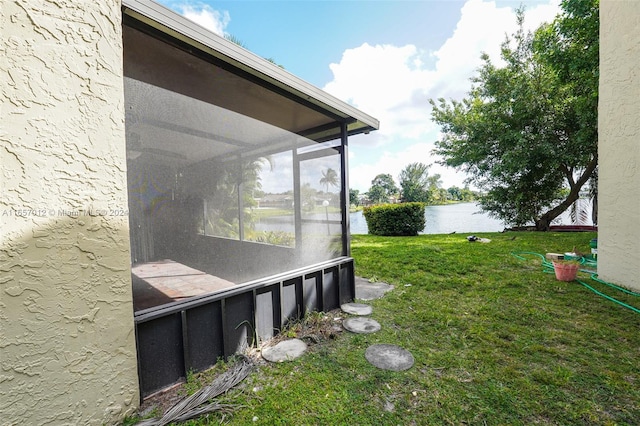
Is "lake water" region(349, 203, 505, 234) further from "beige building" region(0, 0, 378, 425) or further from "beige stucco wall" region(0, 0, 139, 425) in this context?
"beige stucco wall" region(0, 0, 139, 425)

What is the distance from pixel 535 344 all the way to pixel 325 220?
2.50 metres

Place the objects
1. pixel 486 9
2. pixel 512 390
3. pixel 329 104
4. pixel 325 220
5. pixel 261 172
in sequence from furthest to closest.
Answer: pixel 486 9 → pixel 325 220 → pixel 329 104 → pixel 261 172 → pixel 512 390

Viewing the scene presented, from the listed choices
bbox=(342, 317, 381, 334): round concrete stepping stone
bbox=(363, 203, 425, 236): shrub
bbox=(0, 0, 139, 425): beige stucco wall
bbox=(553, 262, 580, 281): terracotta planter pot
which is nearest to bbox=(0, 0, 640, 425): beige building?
bbox=(0, 0, 139, 425): beige stucco wall

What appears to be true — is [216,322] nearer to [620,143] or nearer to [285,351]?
[285,351]

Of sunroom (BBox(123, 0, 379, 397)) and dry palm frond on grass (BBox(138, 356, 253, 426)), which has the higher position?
sunroom (BBox(123, 0, 379, 397))

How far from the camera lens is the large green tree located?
8.64 meters

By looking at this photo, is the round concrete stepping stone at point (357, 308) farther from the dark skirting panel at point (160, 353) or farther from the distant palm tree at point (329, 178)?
the dark skirting panel at point (160, 353)

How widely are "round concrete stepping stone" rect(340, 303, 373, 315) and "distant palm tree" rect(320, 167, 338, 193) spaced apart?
158 cm

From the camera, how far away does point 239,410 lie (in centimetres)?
172

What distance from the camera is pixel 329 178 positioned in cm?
346

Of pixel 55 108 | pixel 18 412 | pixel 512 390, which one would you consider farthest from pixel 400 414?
pixel 55 108

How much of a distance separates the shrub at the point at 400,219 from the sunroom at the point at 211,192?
26.5 feet

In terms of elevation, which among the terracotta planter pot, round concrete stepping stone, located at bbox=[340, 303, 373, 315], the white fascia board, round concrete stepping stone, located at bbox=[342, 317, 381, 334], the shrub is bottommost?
round concrete stepping stone, located at bbox=[342, 317, 381, 334]

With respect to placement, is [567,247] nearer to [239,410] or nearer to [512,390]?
[512,390]
